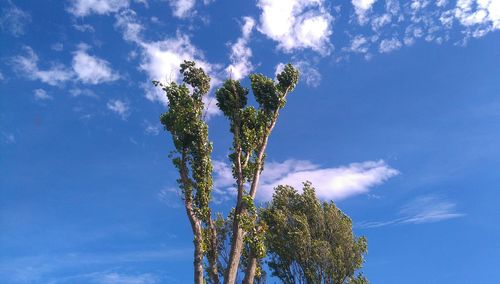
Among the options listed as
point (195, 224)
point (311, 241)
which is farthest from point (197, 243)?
point (311, 241)

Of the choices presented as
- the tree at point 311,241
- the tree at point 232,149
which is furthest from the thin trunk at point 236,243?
the tree at point 311,241

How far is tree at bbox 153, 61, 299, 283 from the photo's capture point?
66.8 ft

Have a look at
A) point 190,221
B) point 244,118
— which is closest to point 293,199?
point 244,118

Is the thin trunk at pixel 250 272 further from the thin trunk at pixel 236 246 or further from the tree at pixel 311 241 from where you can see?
the tree at pixel 311 241

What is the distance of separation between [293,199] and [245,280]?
57.0 feet

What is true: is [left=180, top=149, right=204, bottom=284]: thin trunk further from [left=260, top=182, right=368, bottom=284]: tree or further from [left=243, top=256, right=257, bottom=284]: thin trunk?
[left=260, top=182, right=368, bottom=284]: tree

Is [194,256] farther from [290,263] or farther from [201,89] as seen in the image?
[290,263]

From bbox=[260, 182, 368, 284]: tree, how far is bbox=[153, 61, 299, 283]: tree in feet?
36.3

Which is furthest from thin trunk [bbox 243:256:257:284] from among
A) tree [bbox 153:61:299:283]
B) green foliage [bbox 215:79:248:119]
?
green foliage [bbox 215:79:248:119]

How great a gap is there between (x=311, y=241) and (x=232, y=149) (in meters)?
13.7

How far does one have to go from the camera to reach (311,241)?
33.3 metres

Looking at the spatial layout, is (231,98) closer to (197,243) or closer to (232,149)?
(232,149)

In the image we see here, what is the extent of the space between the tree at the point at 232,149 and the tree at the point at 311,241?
436 inches

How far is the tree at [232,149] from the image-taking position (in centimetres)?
2038
